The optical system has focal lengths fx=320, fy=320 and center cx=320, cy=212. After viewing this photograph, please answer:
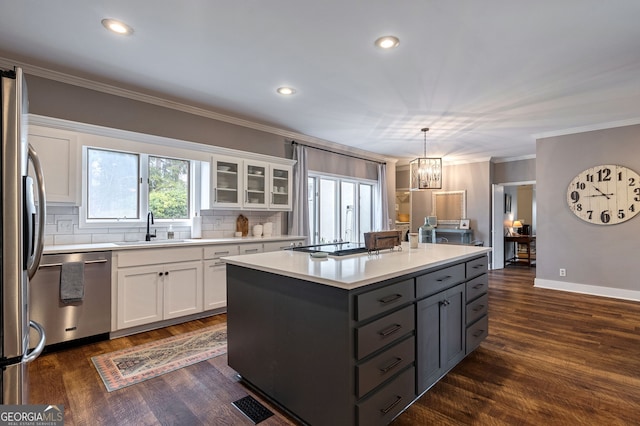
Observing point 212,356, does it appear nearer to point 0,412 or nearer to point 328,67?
point 0,412

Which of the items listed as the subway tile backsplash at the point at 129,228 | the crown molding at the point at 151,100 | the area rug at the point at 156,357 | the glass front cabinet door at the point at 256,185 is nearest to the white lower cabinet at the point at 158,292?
the area rug at the point at 156,357

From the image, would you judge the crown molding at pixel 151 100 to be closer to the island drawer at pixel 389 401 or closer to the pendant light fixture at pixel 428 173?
the pendant light fixture at pixel 428 173

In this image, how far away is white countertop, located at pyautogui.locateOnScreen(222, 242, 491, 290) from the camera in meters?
1.65

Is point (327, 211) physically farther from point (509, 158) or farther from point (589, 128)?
point (509, 158)

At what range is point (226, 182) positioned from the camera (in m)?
4.23

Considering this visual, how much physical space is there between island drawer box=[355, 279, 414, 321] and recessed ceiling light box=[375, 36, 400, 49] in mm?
1819

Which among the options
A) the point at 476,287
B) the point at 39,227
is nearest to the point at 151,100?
the point at 39,227

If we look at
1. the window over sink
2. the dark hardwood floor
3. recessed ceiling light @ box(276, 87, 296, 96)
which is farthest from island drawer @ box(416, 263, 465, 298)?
the window over sink

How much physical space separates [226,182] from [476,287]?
3151mm

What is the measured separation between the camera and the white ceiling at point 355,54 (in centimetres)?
214

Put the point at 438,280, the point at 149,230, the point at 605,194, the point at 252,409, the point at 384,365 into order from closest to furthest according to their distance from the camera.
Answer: the point at 384,365 < the point at 252,409 < the point at 438,280 < the point at 149,230 < the point at 605,194

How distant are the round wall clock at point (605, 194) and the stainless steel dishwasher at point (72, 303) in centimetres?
635

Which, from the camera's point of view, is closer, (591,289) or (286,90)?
(286,90)

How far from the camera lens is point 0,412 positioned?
3.74 ft
